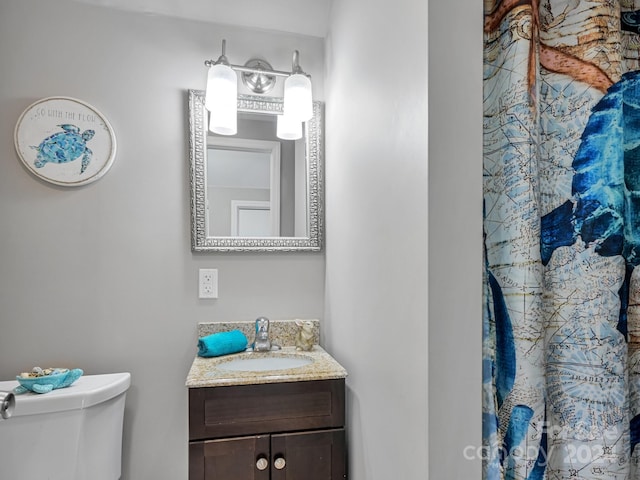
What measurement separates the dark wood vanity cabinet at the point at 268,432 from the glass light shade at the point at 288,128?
1.07m

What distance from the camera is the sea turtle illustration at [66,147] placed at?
160cm

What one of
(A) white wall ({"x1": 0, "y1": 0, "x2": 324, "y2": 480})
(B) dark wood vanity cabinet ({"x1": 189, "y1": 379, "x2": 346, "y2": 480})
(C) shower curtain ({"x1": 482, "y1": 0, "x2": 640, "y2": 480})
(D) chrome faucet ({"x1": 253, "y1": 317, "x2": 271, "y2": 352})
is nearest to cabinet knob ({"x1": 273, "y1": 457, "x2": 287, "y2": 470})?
(B) dark wood vanity cabinet ({"x1": 189, "y1": 379, "x2": 346, "y2": 480})

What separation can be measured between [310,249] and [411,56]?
1045 mm

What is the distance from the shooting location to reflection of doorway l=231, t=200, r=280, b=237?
180 cm

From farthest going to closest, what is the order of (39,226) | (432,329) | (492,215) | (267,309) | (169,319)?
(267,309) → (169,319) → (39,226) → (492,215) → (432,329)

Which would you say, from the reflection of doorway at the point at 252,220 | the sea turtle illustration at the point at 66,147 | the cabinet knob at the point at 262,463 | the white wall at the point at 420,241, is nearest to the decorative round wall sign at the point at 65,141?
the sea turtle illustration at the point at 66,147

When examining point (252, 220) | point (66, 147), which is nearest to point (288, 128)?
point (252, 220)

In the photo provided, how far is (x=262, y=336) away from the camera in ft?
5.63

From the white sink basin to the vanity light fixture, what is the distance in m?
0.98

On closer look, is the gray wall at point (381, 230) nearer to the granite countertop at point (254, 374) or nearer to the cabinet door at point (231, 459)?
the granite countertop at point (254, 374)

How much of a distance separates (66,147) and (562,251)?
5.95 feet

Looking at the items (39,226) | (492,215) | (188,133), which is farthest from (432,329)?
(39,226)

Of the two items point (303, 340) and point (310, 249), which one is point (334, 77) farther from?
point (303, 340)

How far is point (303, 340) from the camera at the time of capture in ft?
5.66
